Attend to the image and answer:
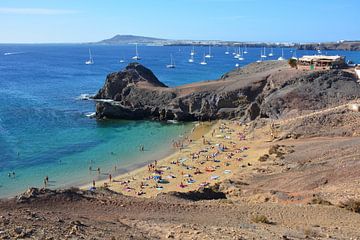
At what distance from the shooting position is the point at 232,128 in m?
62.9

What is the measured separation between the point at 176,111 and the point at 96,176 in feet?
99.3

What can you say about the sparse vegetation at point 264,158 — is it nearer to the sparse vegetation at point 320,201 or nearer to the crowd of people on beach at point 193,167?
the crowd of people on beach at point 193,167

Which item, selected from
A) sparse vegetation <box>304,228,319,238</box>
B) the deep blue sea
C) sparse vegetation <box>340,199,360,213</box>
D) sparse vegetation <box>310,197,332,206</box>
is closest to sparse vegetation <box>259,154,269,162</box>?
the deep blue sea

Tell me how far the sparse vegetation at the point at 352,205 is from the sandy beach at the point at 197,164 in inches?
618

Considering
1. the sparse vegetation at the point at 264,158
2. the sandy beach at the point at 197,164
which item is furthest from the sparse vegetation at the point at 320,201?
the sparse vegetation at the point at 264,158

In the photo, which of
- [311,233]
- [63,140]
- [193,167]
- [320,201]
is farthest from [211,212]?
[63,140]

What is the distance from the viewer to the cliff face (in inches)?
2387

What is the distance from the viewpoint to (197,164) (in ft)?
151

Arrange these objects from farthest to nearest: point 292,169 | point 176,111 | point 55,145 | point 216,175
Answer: point 176,111 → point 55,145 → point 216,175 → point 292,169

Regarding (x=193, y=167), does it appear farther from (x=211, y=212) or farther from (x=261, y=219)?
(x=261, y=219)

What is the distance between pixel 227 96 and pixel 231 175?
33.5 metres

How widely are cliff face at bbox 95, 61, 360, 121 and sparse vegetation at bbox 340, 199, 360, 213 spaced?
35.5 metres

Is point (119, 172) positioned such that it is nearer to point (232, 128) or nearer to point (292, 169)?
point (292, 169)

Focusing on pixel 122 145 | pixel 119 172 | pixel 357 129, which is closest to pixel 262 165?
pixel 357 129
